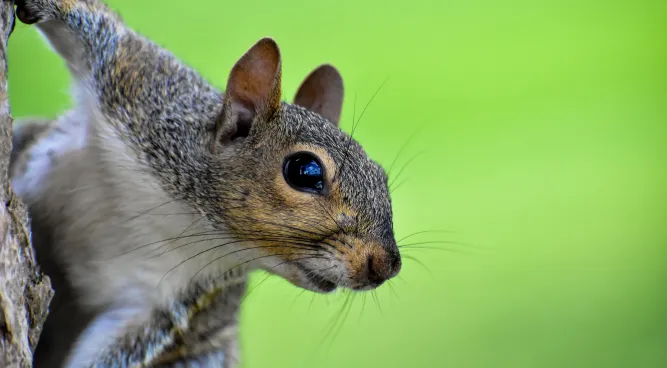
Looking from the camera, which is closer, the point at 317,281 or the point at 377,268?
the point at 377,268

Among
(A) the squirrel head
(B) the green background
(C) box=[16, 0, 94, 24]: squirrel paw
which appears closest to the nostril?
(A) the squirrel head

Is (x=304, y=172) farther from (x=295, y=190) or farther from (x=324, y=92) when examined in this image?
(x=324, y=92)

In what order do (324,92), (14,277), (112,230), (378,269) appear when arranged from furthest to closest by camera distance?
1. (324,92)
2. (112,230)
3. (378,269)
4. (14,277)

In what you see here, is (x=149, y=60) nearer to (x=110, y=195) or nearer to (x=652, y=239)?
(x=110, y=195)

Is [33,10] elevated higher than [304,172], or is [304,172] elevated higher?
[33,10]

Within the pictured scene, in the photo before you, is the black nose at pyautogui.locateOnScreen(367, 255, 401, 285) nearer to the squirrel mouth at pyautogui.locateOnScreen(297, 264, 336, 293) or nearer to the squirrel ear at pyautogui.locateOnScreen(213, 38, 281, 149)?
the squirrel mouth at pyautogui.locateOnScreen(297, 264, 336, 293)

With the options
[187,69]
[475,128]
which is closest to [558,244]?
[475,128]

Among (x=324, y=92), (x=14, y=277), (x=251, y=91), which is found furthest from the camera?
(x=324, y=92)

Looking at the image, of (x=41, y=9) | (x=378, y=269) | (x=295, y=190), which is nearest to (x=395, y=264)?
(x=378, y=269)
